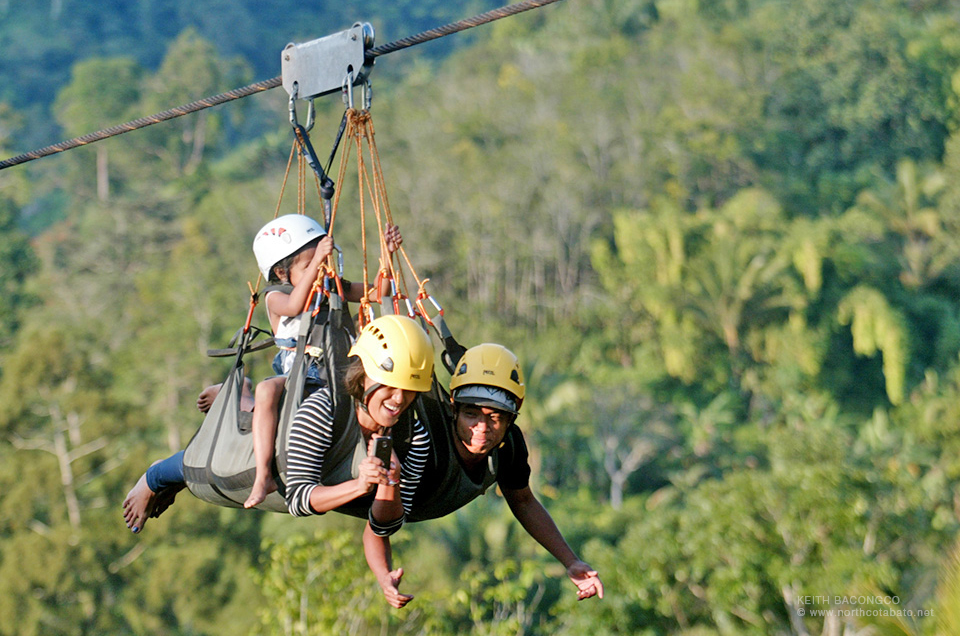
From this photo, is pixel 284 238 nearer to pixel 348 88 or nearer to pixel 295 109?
pixel 295 109

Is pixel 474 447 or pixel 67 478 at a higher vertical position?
pixel 474 447

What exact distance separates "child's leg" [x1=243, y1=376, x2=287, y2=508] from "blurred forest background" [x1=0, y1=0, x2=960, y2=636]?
3.16 m

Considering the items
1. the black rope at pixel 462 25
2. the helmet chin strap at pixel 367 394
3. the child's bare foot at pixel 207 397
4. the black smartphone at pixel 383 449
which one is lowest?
the black smartphone at pixel 383 449

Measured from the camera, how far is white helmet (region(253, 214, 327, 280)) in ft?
14.9

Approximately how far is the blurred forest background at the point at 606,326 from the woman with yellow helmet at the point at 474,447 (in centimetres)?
238

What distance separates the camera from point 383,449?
3.51 metres

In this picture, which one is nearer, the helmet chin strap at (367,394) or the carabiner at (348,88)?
the helmet chin strap at (367,394)

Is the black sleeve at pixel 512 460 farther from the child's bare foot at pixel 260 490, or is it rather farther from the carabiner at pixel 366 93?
the carabiner at pixel 366 93

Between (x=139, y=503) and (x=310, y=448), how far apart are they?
1.31 meters

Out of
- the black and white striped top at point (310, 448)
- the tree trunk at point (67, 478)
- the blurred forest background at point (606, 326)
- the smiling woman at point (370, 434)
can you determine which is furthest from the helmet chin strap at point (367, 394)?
the tree trunk at point (67, 478)

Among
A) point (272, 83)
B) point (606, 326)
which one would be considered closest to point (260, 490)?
point (272, 83)

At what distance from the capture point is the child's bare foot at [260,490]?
399 cm

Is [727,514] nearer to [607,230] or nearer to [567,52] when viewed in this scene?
[607,230]

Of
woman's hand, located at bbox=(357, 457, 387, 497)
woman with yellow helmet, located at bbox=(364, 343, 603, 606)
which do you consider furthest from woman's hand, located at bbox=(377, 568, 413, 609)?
woman's hand, located at bbox=(357, 457, 387, 497)
